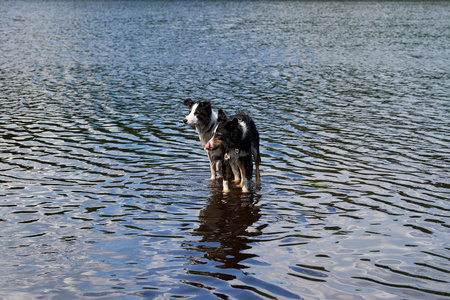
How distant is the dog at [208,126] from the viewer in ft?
41.4

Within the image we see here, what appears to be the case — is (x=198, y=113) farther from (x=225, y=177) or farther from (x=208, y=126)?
(x=225, y=177)

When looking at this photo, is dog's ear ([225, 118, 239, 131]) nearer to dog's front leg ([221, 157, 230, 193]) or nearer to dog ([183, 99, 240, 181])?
dog ([183, 99, 240, 181])

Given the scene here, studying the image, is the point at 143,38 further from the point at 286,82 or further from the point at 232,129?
the point at 232,129

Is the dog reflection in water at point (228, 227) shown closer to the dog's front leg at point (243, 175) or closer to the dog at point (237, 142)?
the dog's front leg at point (243, 175)

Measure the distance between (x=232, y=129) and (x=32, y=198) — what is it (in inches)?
178

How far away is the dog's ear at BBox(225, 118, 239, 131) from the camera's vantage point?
11.7 meters

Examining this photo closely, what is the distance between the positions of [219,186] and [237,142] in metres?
1.46

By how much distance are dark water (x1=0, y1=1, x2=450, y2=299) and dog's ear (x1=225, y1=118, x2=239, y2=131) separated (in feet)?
5.10

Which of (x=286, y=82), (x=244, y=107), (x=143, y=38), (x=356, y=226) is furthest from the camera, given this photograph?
(x=143, y=38)

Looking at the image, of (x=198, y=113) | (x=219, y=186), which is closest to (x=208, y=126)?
(x=198, y=113)

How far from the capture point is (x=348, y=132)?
18188 millimetres

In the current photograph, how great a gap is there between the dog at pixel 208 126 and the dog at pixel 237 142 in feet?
0.90

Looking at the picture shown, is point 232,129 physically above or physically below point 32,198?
above

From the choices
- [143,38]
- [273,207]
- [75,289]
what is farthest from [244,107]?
[143,38]
